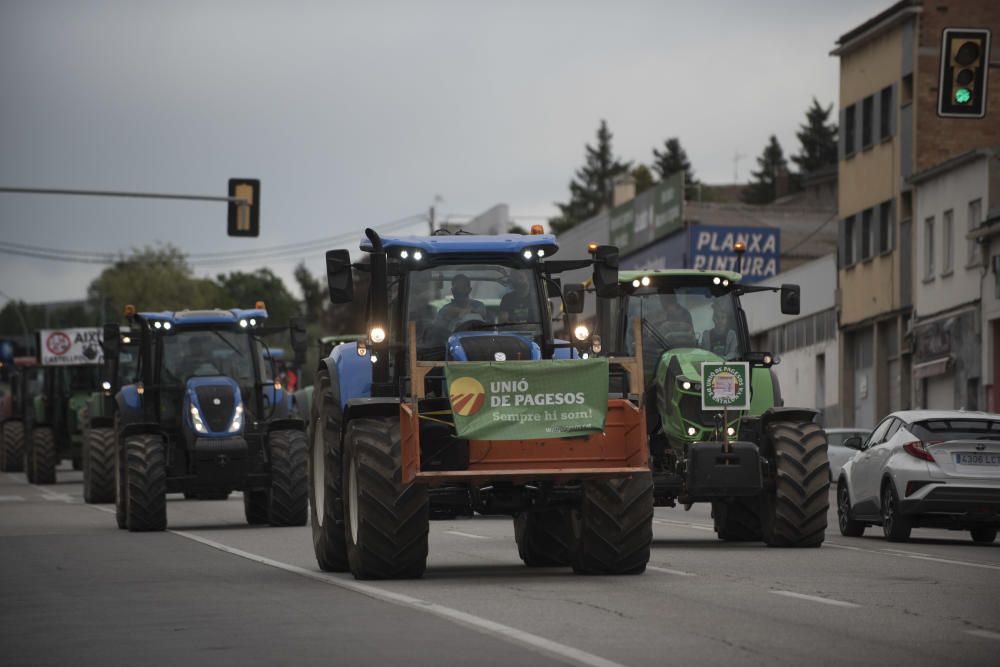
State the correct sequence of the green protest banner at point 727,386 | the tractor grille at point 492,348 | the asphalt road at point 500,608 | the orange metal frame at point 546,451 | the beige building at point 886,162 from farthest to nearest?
the beige building at point 886,162 → the green protest banner at point 727,386 → the tractor grille at point 492,348 → the orange metal frame at point 546,451 → the asphalt road at point 500,608

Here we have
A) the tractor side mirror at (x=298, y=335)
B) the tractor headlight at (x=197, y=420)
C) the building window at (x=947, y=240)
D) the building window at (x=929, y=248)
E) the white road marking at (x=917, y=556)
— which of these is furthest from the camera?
the building window at (x=929, y=248)

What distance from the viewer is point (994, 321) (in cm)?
4950

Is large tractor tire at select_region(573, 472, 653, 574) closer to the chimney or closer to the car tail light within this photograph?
the car tail light

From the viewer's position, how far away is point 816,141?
143 m

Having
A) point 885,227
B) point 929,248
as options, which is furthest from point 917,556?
point 885,227

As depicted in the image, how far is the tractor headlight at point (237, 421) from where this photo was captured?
28641 millimetres

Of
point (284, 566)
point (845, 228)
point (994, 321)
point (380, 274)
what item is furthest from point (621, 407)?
point (845, 228)

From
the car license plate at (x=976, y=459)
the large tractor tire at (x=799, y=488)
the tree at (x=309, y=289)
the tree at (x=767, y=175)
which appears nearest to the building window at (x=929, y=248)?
the car license plate at (x=976, y=459)

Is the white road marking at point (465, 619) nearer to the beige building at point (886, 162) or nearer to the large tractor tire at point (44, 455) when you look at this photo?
the large tractor tire at point (44, 455)

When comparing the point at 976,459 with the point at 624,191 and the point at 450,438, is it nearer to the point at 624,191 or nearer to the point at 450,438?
the point at 450,438

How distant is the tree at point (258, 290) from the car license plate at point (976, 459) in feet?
517

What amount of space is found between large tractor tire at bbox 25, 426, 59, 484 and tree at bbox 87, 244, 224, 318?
91331mm

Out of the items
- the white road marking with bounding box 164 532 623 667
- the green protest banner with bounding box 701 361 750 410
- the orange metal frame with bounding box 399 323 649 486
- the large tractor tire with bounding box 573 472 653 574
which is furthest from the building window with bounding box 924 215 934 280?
the orange metal frame with bounding box 399 323 649 486

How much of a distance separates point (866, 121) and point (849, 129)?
1642 millimetres
